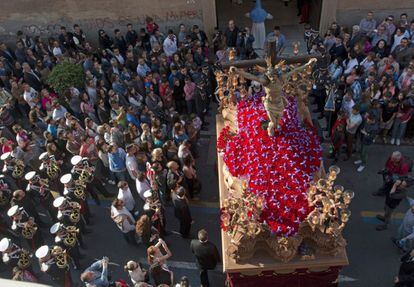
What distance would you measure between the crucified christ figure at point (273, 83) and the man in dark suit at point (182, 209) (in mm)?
2066

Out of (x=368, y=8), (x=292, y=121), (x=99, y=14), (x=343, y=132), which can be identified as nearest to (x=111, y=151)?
(x=292, y=121)

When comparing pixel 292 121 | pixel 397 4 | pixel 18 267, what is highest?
pixel 397 4

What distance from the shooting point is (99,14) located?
14.5 metres

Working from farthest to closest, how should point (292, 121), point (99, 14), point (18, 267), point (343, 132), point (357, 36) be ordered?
1. point (99, 14)
2. point (357, 36)
3. point (343, 132)
4. point (292, 121)
5. point (18, 267)

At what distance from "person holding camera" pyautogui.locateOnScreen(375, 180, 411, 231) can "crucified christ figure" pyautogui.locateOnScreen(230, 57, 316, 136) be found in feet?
8.22

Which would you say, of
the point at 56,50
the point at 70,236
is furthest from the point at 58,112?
the point at 70,236

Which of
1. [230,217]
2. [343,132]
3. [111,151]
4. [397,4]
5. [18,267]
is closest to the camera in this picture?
[230,217]

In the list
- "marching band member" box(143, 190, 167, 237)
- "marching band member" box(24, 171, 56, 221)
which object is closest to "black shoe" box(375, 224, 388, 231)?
"marching band member" box(143, 190, 167, 237)

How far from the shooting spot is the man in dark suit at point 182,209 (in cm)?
839

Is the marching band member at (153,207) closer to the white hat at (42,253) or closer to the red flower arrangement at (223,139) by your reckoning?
the red flower arrangement at (223,139)

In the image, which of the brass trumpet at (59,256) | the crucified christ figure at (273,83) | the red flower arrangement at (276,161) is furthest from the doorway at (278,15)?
the brass trumpet at (59,256)

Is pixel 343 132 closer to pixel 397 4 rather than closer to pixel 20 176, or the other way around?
pixel 397 4

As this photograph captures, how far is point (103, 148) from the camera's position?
378 inches

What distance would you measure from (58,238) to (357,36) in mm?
9185
